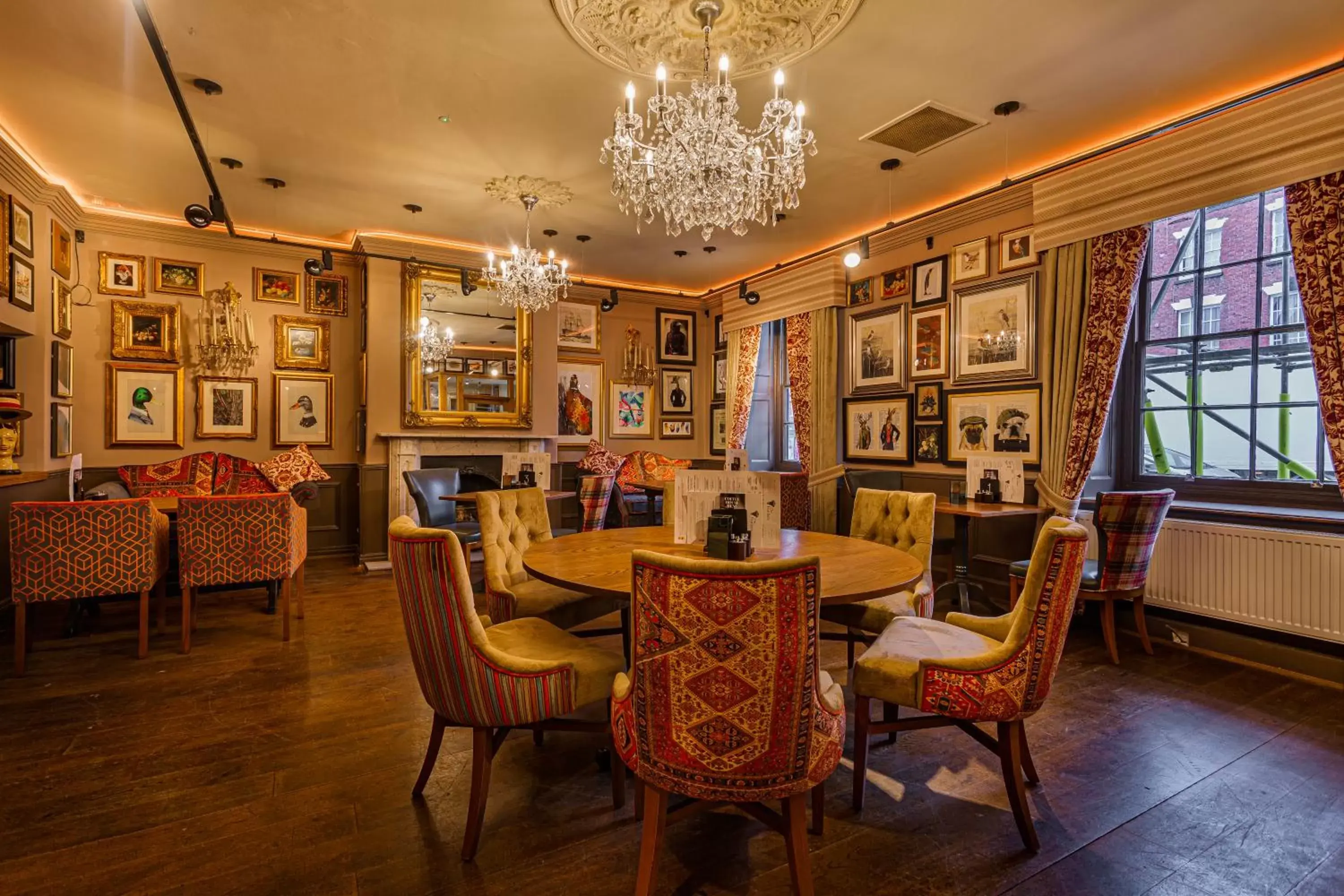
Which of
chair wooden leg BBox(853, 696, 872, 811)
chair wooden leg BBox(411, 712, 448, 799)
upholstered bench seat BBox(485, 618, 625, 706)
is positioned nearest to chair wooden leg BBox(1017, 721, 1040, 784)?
chair wooden leg BBox(853, 696, 872, 811)

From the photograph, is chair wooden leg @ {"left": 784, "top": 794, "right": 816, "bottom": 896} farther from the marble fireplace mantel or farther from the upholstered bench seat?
the marble fireplace mantel

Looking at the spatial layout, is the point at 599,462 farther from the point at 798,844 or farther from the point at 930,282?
the point at 798,844

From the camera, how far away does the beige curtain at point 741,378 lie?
769 centimetres

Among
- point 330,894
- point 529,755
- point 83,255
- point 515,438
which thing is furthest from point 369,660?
point 83,255

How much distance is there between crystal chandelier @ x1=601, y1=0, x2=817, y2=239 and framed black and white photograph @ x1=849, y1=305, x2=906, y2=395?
2807mm

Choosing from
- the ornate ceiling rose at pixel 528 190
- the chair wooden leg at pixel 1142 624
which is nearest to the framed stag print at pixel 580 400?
the ornate ceiling rose at pixel 528 190

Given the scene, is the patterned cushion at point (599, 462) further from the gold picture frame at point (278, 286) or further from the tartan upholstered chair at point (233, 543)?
the tartan upholstered chair at point (233, 543)

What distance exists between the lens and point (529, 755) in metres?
2.60

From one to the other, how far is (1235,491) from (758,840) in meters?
3.79

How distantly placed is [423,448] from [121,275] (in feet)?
10.00

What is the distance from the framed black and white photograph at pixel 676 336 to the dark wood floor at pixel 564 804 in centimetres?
597

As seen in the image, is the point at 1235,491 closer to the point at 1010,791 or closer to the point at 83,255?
the point at 1010,791

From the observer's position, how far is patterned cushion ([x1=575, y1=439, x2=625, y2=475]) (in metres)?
→ 7.70

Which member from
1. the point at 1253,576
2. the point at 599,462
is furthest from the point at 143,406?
the point at 1253,576
